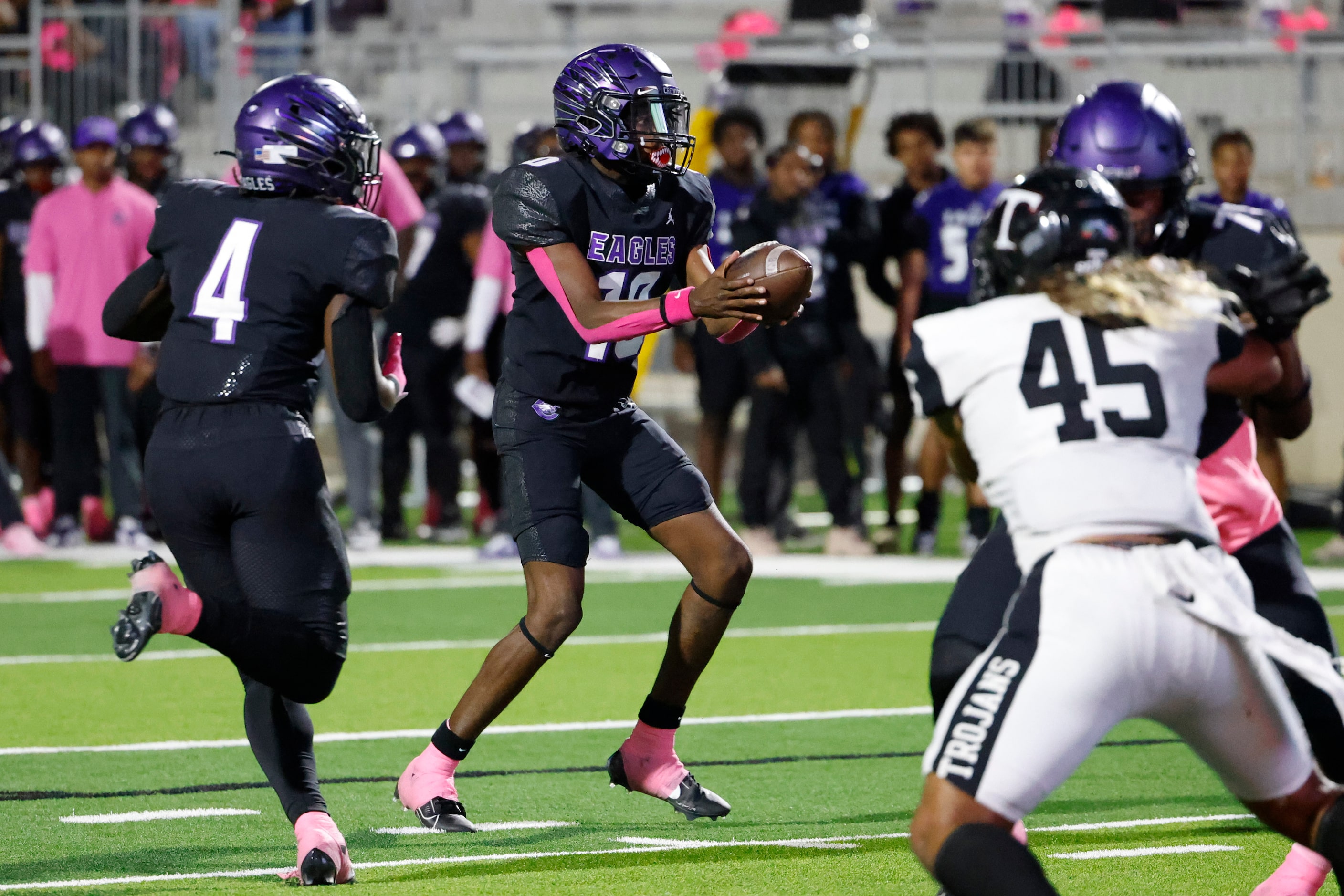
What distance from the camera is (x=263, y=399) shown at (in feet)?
15.5

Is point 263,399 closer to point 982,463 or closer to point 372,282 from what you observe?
point 372,282

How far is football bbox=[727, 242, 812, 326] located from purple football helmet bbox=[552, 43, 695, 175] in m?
0.57

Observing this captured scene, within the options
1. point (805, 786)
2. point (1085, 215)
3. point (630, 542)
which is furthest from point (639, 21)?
point (1085, 215)

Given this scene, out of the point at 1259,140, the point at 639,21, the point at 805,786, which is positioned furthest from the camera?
the point at 639,21

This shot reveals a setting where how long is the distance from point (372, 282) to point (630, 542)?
308 inches

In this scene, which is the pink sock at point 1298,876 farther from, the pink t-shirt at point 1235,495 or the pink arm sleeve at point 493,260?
the pink arm sleeve at point 493,260

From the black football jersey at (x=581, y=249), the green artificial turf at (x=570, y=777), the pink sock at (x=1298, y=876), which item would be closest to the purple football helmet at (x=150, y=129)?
the green artificial turf at (x=570, y=777)

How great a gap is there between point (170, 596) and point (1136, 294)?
2099 millimetres

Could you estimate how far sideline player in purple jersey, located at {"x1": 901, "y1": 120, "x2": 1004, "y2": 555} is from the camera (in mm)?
11211

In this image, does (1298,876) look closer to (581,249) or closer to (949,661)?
(949,661)

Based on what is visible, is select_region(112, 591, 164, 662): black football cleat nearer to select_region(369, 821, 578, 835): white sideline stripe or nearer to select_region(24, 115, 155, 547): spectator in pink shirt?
select_region(369, 821, 578, 835): white sideline stripe

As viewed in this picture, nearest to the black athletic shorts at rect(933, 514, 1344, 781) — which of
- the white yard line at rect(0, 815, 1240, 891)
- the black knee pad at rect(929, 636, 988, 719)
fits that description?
the black knee pad at rect(929, 636, 988, 719)

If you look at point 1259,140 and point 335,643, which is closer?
point 335,643

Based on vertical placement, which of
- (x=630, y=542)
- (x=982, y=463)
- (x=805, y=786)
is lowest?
(x=630, y=542)
